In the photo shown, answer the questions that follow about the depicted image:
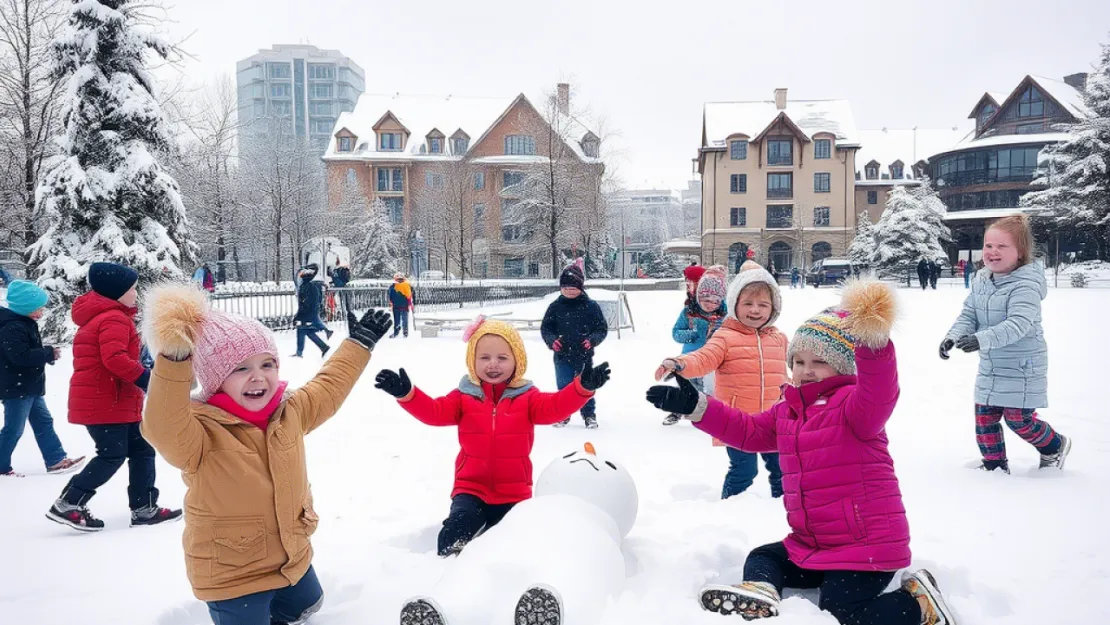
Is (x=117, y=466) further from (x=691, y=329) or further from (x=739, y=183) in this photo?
(x=739, y=183)

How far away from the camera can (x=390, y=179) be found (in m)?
50.8

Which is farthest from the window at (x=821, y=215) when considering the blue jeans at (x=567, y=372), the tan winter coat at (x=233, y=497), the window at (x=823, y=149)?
the tan winter coat at (x=233, y=497)

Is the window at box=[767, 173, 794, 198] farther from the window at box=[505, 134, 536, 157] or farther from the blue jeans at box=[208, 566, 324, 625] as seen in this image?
the blue jeans at box=[208, 566, 324, 625]

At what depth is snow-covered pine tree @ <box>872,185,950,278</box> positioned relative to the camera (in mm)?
41219

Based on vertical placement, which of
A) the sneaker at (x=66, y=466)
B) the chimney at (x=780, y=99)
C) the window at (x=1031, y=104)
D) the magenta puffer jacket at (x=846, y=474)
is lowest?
the sneaker at (x=66, y=466)

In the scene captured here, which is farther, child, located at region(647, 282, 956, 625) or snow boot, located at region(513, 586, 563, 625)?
child, located at region(647, 282, 956, 625)

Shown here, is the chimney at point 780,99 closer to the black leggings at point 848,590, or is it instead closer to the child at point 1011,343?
the child at point 1011,343

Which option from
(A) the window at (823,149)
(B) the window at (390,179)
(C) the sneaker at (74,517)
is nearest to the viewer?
(C) the sneaker at (74,517)

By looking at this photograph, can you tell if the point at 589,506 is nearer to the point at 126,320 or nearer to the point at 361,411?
Result: the point at 126,320

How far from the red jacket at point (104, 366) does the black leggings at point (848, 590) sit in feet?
13.5

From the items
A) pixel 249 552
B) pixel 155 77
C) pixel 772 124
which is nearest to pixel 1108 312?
pixel 249 552

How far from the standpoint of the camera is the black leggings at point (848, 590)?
2877 millimetres

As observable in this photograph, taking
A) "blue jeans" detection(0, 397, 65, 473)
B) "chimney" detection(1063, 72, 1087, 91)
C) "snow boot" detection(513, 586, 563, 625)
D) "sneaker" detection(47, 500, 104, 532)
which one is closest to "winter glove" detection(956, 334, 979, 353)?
"snow boot" detection(513, 586, 563, 625)

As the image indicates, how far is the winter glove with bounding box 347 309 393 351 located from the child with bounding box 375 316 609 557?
49cm
